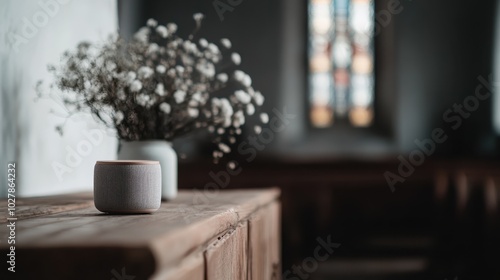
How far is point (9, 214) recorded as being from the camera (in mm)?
1275

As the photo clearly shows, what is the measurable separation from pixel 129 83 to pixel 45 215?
0.65 meters

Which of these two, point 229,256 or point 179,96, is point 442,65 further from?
point 229,256

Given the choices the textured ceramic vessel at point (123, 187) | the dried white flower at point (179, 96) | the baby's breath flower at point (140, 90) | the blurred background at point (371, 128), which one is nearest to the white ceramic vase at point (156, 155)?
the baby's breath flower at point (140, 90)

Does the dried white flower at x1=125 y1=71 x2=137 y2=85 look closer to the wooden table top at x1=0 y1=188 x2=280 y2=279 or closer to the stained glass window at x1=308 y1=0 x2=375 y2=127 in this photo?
the wooden table top at x1=0 y1=188 x2=280 y2=279

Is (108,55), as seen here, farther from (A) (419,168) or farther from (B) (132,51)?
(A) (419,168)

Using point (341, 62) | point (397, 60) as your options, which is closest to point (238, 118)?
point (397, 60)

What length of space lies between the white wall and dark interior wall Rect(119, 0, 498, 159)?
3.24 metres

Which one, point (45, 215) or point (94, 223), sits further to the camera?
point (45, 215)

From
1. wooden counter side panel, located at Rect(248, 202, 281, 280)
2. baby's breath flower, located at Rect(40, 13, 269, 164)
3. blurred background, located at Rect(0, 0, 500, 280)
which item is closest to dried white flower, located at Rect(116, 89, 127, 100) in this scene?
baby's breath flower, located at Rect(40, 13, 269, 164)

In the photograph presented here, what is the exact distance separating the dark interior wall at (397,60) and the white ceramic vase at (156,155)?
3812 millimetres

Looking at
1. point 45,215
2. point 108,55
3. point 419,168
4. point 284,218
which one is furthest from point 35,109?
point 419,168

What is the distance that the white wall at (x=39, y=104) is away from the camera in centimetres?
193

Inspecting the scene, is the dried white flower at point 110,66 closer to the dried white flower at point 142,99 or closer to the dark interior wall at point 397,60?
the dried white flower at point 142,99

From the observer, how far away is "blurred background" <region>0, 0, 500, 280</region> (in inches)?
Answer: 190
